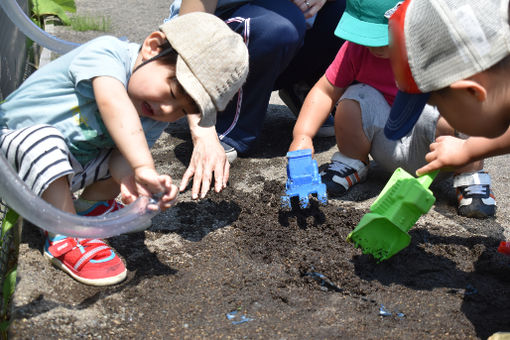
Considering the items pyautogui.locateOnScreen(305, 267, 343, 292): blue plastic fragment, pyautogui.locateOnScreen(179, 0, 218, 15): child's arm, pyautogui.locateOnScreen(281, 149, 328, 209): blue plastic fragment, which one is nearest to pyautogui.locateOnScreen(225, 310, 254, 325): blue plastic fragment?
pyautogui.locateOnScreen(305, 267, 343, 292): blue plastic fragment

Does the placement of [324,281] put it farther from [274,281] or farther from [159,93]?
[159,93]

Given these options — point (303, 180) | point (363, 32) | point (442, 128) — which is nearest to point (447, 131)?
point (442, 128)

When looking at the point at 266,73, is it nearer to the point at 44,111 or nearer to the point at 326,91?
the point at 326,91

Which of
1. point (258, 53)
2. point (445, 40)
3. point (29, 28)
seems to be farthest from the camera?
point (258, 53)

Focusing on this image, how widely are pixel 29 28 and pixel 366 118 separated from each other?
1341 millimetres

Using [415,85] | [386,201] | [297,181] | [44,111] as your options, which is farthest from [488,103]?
[44,111]

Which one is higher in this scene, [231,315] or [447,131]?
[447,131]

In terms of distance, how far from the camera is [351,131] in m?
2.37

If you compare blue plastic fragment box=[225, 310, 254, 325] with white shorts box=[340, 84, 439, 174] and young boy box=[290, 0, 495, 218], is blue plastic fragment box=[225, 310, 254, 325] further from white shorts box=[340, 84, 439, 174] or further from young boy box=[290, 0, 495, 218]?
white shorts box=[340, 84, 439, 174]

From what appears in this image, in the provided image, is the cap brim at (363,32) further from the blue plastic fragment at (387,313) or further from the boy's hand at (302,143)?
the blue plastic fragment at (387,313)

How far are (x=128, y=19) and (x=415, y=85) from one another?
12.6 ft

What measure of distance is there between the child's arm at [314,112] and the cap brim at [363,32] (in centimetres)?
25

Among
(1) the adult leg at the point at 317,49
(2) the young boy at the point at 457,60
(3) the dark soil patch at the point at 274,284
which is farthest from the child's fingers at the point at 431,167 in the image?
(1) the adult leg at the point at 317,49

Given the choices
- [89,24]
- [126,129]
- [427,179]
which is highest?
[126,129]
